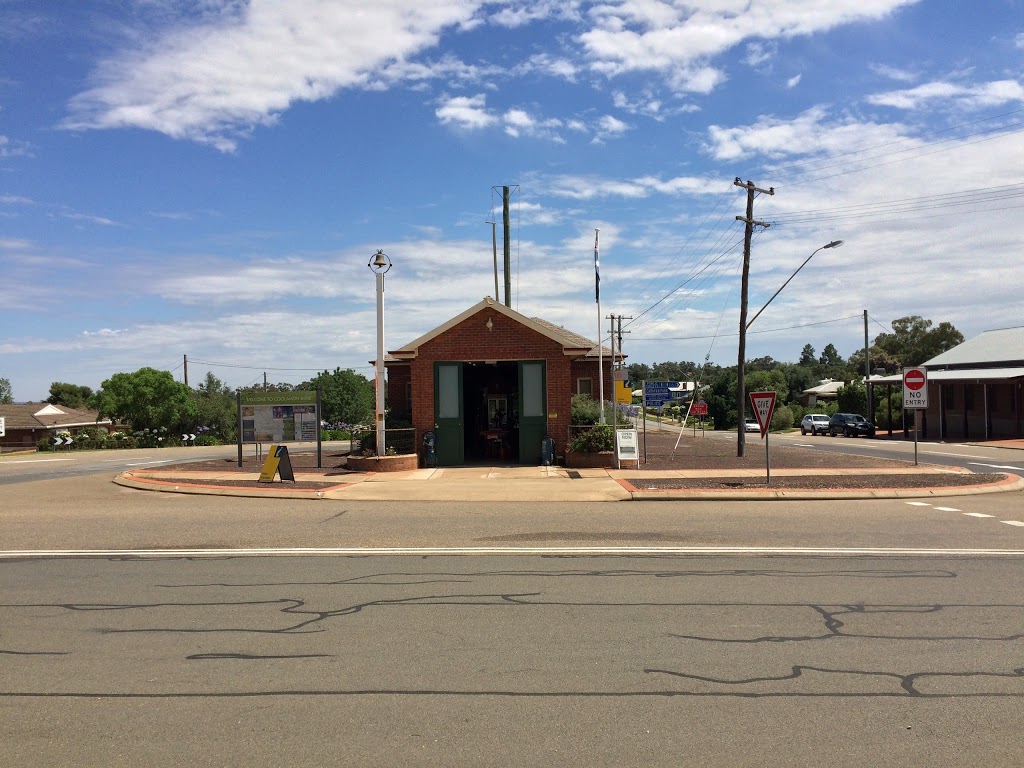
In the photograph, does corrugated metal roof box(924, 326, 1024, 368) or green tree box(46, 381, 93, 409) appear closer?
corrugated metal roof box(924, 326, 1024, 368)

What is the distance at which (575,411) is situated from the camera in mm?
25781

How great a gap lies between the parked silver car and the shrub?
41280 mm

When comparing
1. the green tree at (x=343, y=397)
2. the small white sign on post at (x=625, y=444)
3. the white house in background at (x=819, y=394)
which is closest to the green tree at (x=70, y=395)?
the green tree at (x=343, y=397)

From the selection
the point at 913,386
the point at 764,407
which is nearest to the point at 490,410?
the point at 913,386

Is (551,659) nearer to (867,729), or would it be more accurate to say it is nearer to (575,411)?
(867,729)

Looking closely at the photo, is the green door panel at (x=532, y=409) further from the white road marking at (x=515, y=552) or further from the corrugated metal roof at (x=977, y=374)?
the corrugated metal roof at (x=977, y=374)

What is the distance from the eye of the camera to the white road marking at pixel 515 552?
35.3ft

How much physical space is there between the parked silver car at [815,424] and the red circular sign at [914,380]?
38606 millimetres

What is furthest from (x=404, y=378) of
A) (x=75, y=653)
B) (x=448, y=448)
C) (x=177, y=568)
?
(x=75, y=653)

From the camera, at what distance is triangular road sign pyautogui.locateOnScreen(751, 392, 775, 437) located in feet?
61.8

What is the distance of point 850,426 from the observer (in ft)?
179

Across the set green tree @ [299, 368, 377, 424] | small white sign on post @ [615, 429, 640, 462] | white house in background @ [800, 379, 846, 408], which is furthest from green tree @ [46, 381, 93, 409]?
small white sign on post @ [615, 429, 640, 462]

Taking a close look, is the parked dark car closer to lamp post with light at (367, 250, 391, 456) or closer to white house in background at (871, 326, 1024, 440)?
white house in background at (871, 326, 1024, 440)

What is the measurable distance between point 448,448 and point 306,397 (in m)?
4.40
